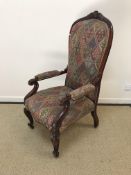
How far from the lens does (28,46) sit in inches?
100

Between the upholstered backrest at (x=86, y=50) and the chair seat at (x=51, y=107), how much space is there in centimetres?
20

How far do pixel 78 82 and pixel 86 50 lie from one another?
0.32 meters

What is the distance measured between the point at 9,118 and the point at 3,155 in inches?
23.1

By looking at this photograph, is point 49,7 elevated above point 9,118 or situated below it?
above

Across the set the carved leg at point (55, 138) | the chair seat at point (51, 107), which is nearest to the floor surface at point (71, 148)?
the carved leg at point (55, 138)

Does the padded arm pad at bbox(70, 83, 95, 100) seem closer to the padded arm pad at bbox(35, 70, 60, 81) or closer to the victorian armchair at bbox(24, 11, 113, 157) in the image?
the victorian armchair at bbox(24, 11, 113, 157)

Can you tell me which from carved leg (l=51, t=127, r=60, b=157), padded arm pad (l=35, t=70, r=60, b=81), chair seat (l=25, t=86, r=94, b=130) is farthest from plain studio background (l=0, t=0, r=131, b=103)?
carved leg (l=51, t=127, r=60, b=157)

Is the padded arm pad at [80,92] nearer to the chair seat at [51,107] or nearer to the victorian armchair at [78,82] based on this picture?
the victorian armchair at [78,82]

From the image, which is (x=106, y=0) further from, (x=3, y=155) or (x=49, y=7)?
(x=3, y=155)

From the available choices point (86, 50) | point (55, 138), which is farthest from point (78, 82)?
point (55, 138)

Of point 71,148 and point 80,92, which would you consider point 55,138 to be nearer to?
point 71,148

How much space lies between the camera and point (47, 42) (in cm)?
253

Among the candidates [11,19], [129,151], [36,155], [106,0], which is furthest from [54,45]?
[129,151]

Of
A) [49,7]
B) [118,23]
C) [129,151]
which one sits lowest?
[129,151]
